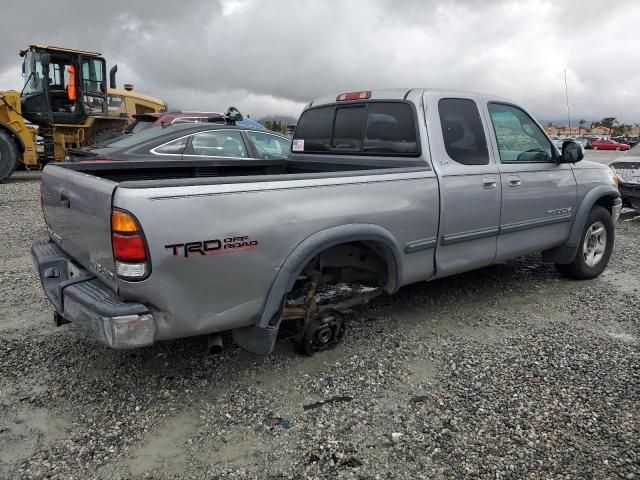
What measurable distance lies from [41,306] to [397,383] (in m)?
3.30

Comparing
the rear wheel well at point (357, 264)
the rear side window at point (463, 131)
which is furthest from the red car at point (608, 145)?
the rear wheel well at point (357, 264)

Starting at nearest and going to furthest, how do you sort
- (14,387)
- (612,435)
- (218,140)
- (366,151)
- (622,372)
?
1. (612,435)
2. (14,387)
3. (622,372)
4. (366,151)
5. (218,140)

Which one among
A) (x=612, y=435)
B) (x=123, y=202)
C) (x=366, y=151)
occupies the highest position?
(x=366, y=151)

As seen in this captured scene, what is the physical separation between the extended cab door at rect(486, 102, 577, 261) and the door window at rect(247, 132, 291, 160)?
3862 mm

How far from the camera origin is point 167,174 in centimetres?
474

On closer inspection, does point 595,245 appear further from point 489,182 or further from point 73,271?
point 73,271

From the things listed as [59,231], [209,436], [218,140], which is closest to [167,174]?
[59,231]

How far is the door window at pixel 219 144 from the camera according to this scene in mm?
7645

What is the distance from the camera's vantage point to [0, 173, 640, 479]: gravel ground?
268cm

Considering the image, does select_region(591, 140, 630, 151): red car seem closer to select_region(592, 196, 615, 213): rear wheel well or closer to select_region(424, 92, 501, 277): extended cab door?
select_region(592, 196, 615, 213): rear wheel well

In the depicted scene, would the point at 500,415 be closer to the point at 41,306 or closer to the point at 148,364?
the point at 148,364

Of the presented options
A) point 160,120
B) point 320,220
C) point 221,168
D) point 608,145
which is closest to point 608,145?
point 608,145

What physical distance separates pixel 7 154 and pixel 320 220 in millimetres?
12844

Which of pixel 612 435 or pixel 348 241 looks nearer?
pixel 612 435
